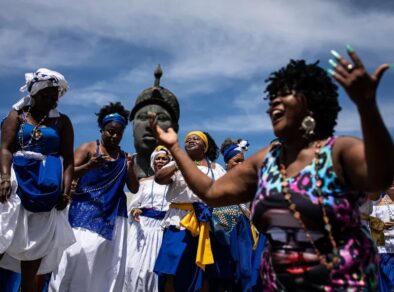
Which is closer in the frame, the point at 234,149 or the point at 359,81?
the point at 359,81

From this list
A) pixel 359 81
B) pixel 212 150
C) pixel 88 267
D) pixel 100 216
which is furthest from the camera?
pixel 212 150

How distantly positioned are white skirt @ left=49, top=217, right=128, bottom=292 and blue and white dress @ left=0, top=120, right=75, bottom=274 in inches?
31.2

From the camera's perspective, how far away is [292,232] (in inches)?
93.7

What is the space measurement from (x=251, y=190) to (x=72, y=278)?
3409 mm

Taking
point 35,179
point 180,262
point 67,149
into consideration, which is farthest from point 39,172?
point 180,262

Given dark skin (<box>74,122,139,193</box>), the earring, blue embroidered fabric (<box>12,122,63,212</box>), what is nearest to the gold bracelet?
blue embroidered fabric (<box>12,122,63,212</box>)

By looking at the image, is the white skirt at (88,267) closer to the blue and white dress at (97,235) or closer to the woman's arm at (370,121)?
the blue and white dress at (97,235)

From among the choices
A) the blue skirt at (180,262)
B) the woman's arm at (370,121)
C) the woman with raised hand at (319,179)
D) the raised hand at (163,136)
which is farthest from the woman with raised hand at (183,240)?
the woman's arm at (370,121)

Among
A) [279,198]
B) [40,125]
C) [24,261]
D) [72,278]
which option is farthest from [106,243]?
[279,198]

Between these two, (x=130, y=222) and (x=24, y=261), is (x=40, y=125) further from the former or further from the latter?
(x=130, y=222)

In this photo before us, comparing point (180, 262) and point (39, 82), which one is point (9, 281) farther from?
point (39, 82)

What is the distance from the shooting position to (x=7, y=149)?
4660mm

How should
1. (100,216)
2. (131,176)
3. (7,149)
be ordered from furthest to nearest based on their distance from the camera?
(131,176)
(100,216)
(7,149)

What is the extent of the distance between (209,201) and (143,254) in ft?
15.1
